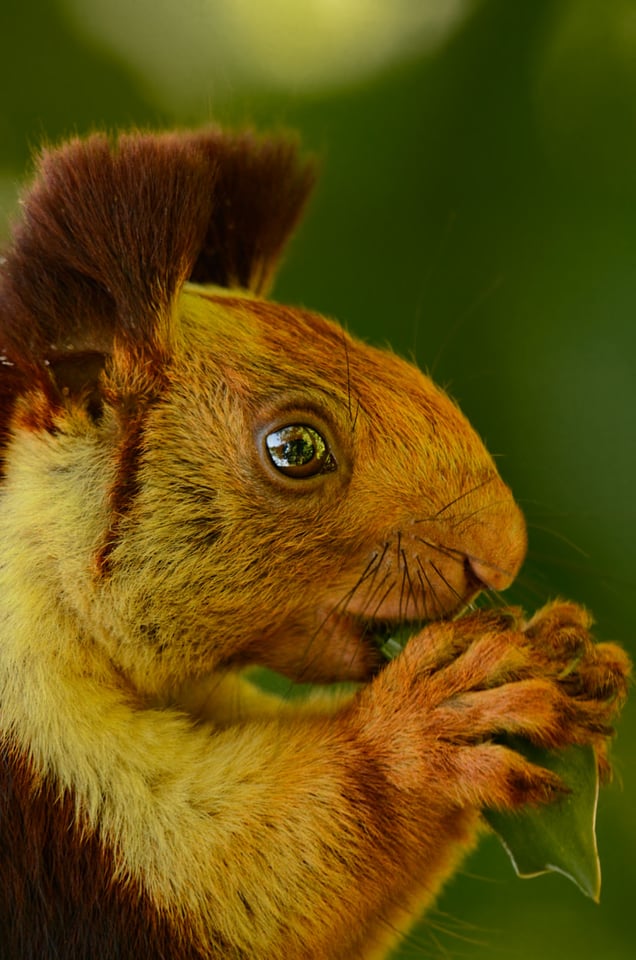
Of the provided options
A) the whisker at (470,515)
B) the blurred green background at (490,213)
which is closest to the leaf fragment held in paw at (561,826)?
the whisker at (470,515)

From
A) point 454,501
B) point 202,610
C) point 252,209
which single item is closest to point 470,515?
point 454,501

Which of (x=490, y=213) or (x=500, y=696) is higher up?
(x=490, y=213)

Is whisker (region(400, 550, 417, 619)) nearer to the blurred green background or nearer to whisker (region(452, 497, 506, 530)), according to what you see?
whisker (region(452, 497, 506, 530))

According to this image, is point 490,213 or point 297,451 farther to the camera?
point 490,213

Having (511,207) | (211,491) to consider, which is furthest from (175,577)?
(511,207)

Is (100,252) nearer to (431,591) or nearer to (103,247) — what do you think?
(103,247)

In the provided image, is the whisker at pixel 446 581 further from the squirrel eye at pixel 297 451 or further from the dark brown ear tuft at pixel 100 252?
the dark brown ear tuft at pixel 100 252

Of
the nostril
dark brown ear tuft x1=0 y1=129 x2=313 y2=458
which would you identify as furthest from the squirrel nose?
dark brown ear tuft x1=0 y1=129 x2=313 y2=458

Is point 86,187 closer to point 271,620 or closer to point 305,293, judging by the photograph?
point 271,620
